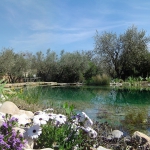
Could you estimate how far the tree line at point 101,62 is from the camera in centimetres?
2517

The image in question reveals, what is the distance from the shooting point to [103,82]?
21922mm

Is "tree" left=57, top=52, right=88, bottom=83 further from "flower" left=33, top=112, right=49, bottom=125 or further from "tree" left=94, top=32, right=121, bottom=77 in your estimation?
"flower" left=33, top=112, right=49, bottom=125

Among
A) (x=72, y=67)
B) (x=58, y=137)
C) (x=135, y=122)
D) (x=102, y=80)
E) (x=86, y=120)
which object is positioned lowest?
(x=135, y=122)

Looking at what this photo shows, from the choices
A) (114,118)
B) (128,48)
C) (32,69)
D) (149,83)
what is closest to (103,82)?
(149,83)

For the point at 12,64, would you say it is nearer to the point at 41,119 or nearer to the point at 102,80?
the point at 102,80

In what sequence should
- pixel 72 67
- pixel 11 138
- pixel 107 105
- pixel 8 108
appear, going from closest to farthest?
1. pixel 11 138
2. pixel 8 108
3. pixel 107 105
4. pixel 72 67

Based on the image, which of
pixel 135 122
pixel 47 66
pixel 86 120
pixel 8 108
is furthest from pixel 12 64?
pixel 86 120

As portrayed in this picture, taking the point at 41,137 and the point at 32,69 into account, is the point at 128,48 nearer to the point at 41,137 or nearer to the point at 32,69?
the point at 32,69

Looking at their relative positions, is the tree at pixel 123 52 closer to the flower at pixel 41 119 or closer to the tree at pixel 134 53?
the tree at pixel 134 53

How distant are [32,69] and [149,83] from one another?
39.5ft

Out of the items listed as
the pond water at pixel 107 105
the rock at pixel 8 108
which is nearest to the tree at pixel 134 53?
the pond water at pixel 107 105

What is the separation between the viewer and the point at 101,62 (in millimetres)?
26516

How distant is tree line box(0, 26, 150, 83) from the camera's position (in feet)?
82.6

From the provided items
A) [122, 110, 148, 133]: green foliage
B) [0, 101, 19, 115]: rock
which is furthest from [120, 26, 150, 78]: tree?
[0, 101, 19, 115]: rock
